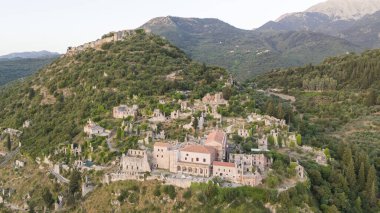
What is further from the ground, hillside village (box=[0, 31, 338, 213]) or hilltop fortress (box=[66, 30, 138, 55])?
hilltop fortress (box=[66, 30, 138, 55])

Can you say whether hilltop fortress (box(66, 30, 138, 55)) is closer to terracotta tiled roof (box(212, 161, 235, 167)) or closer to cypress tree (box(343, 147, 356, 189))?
terracotta tiled roof (box(212, 161, 235, 167))

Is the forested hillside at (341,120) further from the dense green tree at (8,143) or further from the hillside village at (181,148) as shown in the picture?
the dense green tree at (8,143)

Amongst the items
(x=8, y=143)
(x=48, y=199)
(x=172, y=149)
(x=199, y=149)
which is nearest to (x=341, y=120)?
(x=199, y=149)

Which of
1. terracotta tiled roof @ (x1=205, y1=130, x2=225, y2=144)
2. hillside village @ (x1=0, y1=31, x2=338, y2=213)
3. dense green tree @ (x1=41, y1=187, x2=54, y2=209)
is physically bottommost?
dense green tree @ (x1=41, y1=187, x2=54, y2=209)

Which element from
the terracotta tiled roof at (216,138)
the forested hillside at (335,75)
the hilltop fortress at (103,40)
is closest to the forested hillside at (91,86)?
the hilltop fortress at (103,40)

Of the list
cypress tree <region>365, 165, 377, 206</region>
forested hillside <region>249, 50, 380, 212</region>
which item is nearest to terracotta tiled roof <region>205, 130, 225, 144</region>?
forested hillside <region>249, 50, 380, 212</region>

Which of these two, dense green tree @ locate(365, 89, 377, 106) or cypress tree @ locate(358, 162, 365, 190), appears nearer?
cypress tree @ locate(358, 162, 365, 190)

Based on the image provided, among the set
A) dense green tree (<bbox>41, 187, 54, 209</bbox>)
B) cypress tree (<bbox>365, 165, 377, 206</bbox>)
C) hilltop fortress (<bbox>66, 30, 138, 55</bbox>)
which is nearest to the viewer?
cypress tree (<bbox>365, 165, 377, 206</bbox>)

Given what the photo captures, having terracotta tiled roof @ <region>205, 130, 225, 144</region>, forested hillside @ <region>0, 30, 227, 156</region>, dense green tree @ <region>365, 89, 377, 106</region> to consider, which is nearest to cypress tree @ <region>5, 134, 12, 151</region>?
forested hillside @ <region>0, 30, 227, 156</region>

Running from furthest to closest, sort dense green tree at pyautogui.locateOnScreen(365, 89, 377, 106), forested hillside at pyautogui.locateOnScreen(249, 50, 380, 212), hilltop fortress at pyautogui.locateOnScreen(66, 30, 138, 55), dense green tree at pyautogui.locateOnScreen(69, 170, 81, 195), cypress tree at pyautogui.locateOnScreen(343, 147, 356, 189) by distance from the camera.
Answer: hilltop fortress at pyautogui.locateOnScreen(66, 30, 138, 55) → dense green tree at pyautogui.locateOnScreen(365, 89, 377, 106) → cypress tree at pyautogui.locateOnScreen(343, 147, 356, 189) → dense green tree at pyautogui.locateOnScreen(69, 170, 81, 195) → forested hillside at pyautogui.locateOnScreen(249, 50, 380, 212)
